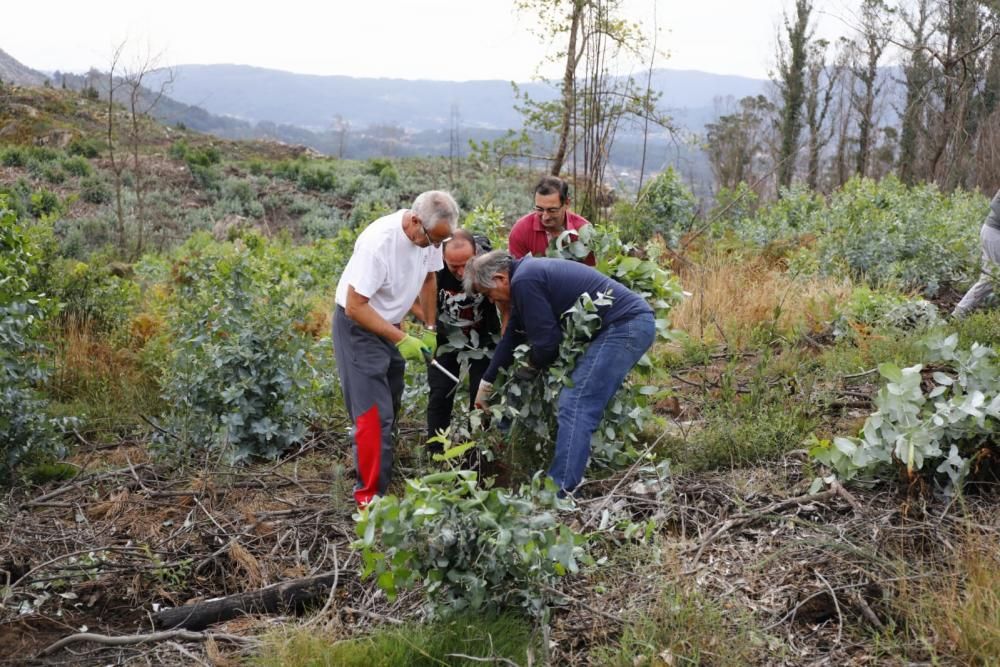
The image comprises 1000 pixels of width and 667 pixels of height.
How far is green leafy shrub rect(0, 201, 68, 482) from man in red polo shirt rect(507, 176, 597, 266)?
Result: 279 cm

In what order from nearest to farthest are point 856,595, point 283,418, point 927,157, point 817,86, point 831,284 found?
point 856,595, point 283,418, point 831,284, point 927,157, point 817,86

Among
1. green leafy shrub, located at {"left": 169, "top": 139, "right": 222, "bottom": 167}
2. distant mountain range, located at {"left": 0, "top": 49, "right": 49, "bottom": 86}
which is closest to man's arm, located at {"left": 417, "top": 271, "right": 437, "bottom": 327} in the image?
green leafy shrub, located at {"left": 169, "top": 139, "right": 222, "bottom": 167}

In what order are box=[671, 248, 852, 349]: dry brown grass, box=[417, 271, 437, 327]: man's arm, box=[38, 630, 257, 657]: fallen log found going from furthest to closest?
box=[671, 248, 852, 349]: dry brown grass < box=[417, 271, 437, 327]: man's arm < box=[38, 630, 257, 657]: fallen log

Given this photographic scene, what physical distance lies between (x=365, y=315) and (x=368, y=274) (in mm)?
197

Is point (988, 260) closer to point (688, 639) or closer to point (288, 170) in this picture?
point (688, 639)

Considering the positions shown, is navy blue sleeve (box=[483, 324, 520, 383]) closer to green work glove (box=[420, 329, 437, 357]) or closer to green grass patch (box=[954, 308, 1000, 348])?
green work glove (box=[420, 329, 437, 357])

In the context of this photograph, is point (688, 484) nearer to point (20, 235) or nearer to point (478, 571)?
point (478, 571)

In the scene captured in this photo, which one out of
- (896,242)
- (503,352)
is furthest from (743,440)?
(896,242)

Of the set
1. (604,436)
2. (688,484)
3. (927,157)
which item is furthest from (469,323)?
(927,157)

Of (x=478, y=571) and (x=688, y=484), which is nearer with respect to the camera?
(x=478, y=571)

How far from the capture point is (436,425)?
184 inches

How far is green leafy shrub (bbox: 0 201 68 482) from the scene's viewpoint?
4867 millimetres

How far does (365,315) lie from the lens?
414 centimetres

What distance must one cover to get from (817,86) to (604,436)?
1174 inches
